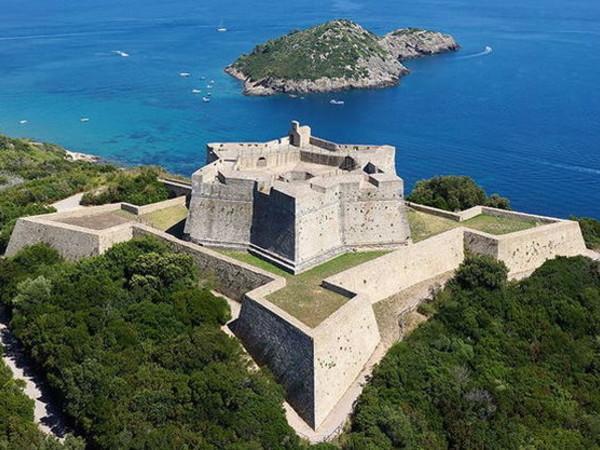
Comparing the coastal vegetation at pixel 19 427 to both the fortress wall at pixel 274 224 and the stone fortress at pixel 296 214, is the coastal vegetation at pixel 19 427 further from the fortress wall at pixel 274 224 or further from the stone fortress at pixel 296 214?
the fortress wall at pixel 274 224

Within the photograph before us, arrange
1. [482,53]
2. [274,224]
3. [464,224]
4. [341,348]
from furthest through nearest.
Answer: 1. [482,53]
2. [464,224]
3. [274,224]
4. [341,348]

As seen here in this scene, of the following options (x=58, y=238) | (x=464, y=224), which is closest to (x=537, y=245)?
(x=464, y=224)

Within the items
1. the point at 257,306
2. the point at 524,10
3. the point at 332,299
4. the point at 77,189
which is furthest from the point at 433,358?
the point at 524,10

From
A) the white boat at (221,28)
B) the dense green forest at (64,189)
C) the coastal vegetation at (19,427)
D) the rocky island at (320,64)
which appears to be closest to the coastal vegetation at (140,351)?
the coastal vegetation at (19,427)

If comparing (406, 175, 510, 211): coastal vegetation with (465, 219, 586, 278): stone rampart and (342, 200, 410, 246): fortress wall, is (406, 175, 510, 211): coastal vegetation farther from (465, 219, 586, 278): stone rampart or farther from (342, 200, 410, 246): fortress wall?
(342, 200, 410, 246): fortress wall

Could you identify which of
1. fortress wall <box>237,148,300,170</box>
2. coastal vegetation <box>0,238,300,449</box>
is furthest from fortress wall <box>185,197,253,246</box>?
fortress wall <box>237,148,300,170</box>

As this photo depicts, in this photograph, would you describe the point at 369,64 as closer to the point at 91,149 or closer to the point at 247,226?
the point at 91,149

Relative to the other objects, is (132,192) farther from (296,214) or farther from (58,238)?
(296,214)
